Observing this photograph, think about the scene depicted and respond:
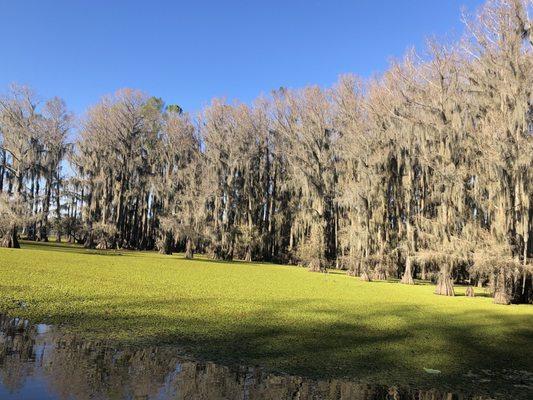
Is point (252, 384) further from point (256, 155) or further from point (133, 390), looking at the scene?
point (256, 155)

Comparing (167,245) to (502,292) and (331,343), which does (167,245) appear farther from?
(331,343)

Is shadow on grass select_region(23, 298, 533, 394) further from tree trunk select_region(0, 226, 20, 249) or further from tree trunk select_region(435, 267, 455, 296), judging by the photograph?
tree trunk select_region(0, 226, 20, 249)

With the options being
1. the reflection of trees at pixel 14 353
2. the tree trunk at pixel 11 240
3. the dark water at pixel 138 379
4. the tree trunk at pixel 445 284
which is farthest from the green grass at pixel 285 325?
the tree trunk at pixel 11 240

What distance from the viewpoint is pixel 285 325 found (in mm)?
9578

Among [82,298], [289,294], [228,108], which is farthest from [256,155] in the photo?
[82,298]

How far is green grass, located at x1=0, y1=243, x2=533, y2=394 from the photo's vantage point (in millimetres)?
6926

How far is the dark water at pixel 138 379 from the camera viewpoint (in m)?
4.71

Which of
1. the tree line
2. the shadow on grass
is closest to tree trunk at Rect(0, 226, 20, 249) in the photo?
the tree line

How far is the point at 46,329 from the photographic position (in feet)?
23.7

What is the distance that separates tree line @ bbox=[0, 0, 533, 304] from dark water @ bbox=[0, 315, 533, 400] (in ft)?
47.3

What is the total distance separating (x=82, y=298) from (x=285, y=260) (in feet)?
120

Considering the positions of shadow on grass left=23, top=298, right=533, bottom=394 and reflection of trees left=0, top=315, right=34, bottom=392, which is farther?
shadow on grass left=23, top=298, right=533, bottom=394

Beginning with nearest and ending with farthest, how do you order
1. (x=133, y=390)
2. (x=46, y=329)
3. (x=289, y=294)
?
(x=133, y=390), (x=46, y=329), (x=289, y=294)

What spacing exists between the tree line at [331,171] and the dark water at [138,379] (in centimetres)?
1442
